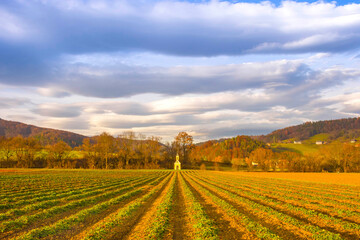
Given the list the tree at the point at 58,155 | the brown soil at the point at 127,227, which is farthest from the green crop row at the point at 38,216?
the tree at the point at 58,155

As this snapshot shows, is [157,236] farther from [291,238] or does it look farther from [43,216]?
[43,216]

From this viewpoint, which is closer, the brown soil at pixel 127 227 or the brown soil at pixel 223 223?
the brown soil at pixel 127 227

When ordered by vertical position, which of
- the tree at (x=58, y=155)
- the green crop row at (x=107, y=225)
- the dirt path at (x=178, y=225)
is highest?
the tree at (x=58, y=155)

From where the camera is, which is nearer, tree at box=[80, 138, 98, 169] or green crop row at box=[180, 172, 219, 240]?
green crop row at box=[180, 172, 219, 240]

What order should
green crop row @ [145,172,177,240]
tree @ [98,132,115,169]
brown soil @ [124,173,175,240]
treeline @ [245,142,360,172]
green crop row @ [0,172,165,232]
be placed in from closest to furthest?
1. brown soil @ [124,173,175,240]
2. green crop row @ [145,172,177,240]
3. green crop row @ [0,172,165,232]
4. treeline @ [245,142,360,172]
5. tree @ [98,132,115,169]

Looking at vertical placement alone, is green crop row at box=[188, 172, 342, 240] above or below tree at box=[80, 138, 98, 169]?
below

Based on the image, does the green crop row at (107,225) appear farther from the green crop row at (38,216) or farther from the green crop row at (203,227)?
the green crop row at (203,227)

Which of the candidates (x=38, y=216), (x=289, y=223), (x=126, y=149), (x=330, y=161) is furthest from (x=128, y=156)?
(x=289, y=223)

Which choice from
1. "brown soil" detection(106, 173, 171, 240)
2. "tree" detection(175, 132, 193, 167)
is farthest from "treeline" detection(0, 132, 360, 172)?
"brown soil" detection(106, 173, 171, 240)

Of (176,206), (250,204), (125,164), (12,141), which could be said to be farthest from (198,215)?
(12,141)

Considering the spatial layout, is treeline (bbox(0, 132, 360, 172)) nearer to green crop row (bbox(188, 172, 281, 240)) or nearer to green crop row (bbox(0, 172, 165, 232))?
green crop row (bbox(0, 172, 165, 232))

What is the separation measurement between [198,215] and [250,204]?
6330 mm

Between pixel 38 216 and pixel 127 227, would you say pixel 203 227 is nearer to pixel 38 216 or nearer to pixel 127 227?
pixel 127 227

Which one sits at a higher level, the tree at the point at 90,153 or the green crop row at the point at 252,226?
the tree at the point at 90,153
